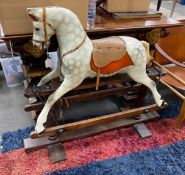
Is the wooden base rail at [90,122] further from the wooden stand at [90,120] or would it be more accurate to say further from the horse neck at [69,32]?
the horse neck at [69,32]

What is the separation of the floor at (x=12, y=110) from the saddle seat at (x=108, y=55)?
0.65 metres

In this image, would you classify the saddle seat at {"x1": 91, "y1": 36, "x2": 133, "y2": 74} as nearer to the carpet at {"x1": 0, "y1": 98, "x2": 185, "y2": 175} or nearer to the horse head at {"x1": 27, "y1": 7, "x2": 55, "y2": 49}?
the horse head at {"x1": 27, "y1": 7, "x2": 55, "y2": 49}

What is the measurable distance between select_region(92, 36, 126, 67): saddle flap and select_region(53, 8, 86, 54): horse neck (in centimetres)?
10

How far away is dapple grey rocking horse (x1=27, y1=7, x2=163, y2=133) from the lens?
97 cm

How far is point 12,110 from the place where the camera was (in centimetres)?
159

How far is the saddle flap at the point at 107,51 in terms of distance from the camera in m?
1.11

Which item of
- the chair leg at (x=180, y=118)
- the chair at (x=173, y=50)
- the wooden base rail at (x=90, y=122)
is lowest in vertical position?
the chair leg at (x=180, y=118)

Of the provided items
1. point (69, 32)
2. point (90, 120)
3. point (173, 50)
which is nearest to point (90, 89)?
point (90, 120)

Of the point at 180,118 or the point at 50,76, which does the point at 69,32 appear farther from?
the point at 180,118

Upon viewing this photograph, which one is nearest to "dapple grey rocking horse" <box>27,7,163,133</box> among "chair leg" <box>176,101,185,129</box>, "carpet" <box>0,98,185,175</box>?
"carpet" <box>0,98,185,175</box>

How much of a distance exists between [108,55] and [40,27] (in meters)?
0.36

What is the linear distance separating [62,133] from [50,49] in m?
0.50

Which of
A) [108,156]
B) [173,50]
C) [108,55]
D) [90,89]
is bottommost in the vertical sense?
[108,156]

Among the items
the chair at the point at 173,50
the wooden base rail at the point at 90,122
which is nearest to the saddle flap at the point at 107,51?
the wooden base rail at the point at 90,122
